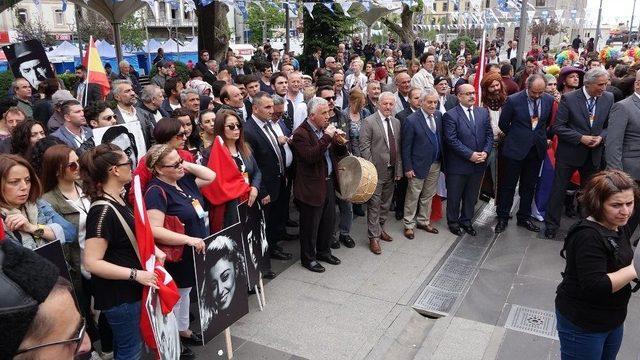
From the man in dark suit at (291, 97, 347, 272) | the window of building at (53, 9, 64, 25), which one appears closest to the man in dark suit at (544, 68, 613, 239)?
the man in dark suit at (291, 97, 347, 272)

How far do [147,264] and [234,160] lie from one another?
1836 millimetres

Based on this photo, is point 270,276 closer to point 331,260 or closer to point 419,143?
point 331,260

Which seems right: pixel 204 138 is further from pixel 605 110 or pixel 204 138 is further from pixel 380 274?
pixel 605 110

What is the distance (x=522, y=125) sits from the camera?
6.65 metres

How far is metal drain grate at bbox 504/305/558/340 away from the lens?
457cm

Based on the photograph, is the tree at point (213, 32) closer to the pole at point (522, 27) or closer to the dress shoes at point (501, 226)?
the pole at point (522, 27)

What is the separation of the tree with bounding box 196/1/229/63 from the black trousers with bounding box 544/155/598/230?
13.7 m

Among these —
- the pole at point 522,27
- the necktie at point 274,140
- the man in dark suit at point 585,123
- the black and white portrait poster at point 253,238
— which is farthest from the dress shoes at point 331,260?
the pole at point 522,27

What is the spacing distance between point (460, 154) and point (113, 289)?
4.63 meters

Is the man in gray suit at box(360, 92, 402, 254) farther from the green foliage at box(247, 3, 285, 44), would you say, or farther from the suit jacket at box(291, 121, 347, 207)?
the green foliage at box(247, 3, 285, 44)

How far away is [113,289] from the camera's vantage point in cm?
329

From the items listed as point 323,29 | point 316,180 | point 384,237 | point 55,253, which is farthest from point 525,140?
point 323,29

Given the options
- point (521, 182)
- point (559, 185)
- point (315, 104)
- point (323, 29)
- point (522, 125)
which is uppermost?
point (323, 29)

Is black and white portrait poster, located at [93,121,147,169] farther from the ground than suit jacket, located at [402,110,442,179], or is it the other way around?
black and white portrait poster, located at [93,121,147,169]
